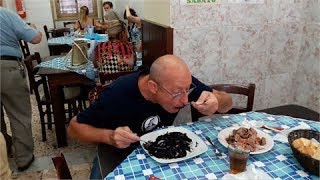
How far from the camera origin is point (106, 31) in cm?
369

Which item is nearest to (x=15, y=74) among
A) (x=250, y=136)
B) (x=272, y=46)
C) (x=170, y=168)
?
(x=170, y=168)

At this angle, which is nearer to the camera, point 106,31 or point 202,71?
point 202,71

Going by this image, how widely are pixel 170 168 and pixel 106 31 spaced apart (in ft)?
10.0

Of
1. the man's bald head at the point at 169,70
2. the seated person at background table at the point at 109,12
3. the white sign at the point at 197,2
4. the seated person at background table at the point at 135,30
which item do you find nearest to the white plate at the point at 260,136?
the man's bald head at the point at 169,70

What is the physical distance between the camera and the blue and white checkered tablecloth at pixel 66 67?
2467 mm

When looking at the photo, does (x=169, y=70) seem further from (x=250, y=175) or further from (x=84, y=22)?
(x=84, y=22)

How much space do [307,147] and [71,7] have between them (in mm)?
2762

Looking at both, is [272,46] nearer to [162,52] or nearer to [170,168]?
[162,52]

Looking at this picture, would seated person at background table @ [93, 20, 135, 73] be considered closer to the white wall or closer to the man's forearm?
the white wall

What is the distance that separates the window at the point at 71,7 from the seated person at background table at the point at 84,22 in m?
0.06

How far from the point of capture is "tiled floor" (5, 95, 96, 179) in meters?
2.17

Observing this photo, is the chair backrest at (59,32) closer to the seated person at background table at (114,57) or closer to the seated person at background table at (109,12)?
the seated person at background table at (109,12)

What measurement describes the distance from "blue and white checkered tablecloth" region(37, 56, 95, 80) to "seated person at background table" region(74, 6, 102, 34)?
0.63 meters

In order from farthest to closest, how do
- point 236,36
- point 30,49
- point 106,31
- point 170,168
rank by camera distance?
point 106,31 → point 30,49 → point 236,36 → point 170,168
